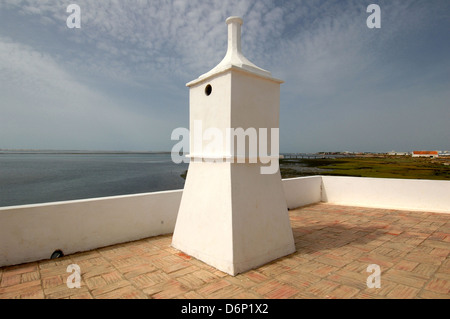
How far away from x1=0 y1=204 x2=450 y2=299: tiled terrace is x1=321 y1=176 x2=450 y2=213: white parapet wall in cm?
254

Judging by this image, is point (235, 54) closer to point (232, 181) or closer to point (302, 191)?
point (232, 181)

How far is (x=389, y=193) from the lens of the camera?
24.9ft

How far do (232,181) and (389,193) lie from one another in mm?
6477

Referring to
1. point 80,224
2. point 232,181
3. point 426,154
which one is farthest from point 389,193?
point 426,154

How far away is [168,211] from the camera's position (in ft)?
17.0

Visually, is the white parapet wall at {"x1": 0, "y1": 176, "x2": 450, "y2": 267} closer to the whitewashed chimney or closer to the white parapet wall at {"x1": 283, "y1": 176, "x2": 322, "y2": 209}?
the whitewashed chimney

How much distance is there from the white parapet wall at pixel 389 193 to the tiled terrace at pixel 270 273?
254cm

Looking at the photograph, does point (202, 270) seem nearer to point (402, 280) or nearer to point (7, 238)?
point (402, 280)

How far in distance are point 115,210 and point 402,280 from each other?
456cm

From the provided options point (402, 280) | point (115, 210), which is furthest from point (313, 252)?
point (115, 210)

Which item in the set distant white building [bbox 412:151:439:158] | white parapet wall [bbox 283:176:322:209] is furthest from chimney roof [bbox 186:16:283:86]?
distant white building [bbox 412:151:439:158]

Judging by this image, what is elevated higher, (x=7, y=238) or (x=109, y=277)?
(x=7, y=238)

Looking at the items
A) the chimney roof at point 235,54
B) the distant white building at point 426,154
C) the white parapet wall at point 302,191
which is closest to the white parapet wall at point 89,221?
the chimney roof at point 235,54
